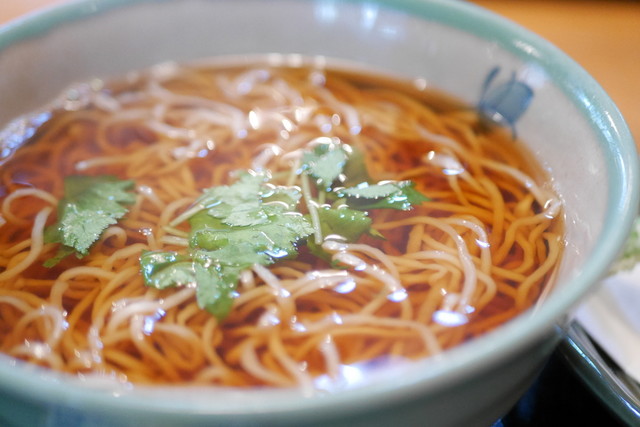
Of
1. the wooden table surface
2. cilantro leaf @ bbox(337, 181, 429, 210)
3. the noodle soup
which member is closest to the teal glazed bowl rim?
the noodle soup

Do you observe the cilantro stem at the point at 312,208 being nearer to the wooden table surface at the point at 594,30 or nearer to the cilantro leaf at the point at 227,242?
the cilantro leaf at the point at 227,242

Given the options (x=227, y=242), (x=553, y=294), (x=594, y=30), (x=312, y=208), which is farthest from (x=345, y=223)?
(x=594, y=30)

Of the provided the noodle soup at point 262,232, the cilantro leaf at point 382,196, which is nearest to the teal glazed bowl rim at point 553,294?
the noodle soup at point 262,232

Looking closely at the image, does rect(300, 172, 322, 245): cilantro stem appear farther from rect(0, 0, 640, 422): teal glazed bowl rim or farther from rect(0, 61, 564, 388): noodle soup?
rect(0, 0, 640, 422): teal glazed bowl rim

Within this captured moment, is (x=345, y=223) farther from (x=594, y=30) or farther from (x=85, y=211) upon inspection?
(x=594, y=30)

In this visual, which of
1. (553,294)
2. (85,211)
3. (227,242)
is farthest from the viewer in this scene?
(85,211)

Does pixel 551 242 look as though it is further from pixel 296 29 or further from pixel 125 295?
pixel 296 29
